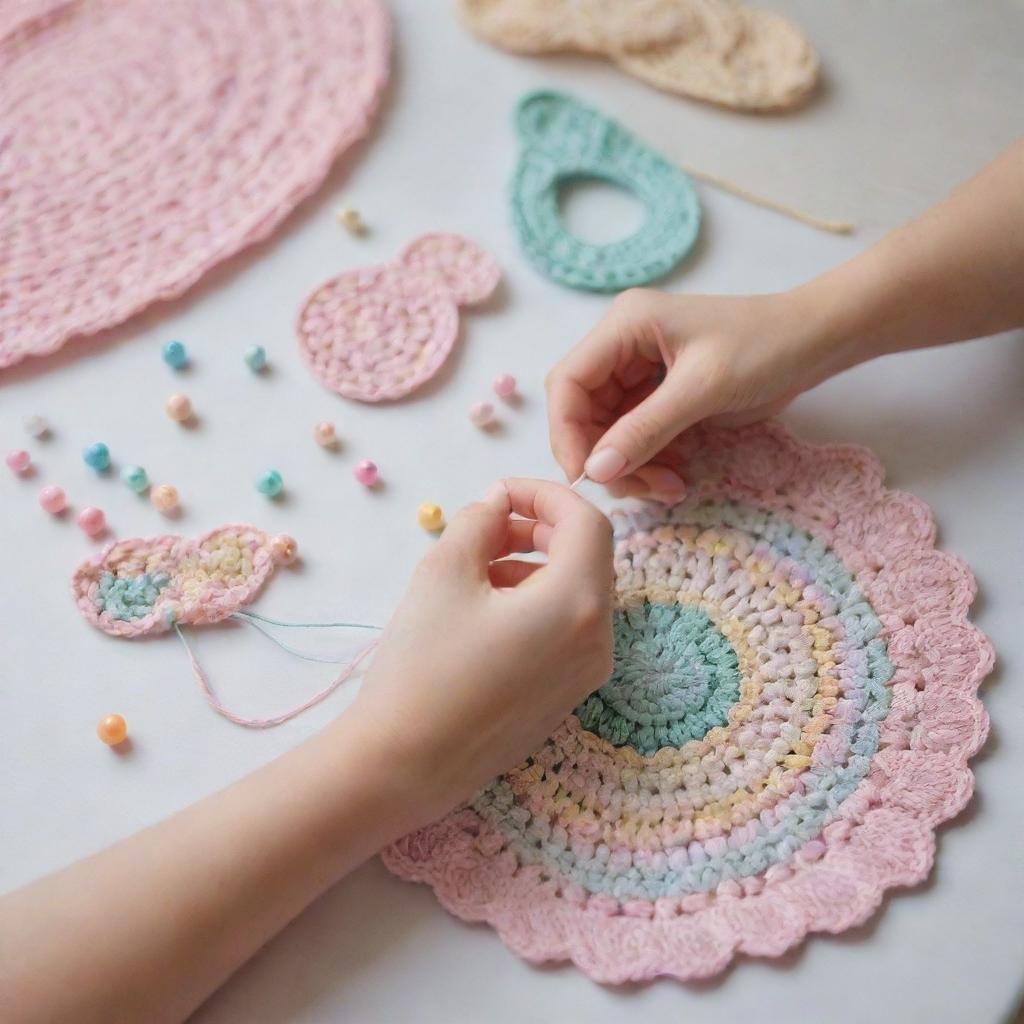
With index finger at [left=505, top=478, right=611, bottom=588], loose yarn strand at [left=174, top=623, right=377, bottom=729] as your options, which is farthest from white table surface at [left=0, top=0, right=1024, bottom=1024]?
index finger at [left=505, top=478, right=611, bottom=588]

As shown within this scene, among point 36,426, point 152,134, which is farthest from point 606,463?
point 152,134

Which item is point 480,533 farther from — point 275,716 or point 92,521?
point 92,521

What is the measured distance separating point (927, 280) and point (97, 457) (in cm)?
67

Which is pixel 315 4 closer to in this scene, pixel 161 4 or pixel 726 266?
pixel 161 4

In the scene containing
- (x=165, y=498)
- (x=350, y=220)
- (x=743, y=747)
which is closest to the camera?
(x=743, y=747)

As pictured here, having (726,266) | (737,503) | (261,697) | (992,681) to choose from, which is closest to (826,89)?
(726,266)

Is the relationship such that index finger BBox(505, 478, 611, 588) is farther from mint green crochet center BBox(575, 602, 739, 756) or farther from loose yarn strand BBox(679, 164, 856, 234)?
loose yarn strand BBox(679, 164, 856, 234)

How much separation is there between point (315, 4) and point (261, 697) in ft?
2.38

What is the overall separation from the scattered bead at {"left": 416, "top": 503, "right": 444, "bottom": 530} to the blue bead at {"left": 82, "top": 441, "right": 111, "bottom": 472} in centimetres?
26

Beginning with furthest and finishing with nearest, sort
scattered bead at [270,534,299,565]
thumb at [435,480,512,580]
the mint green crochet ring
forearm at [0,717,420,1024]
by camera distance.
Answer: the mint green crochet ring < scattered bead at [270,534,299,565] < thumb at [435,480,512,580] < forearm at [0,717,420,1024]

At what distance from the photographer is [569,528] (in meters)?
0.70

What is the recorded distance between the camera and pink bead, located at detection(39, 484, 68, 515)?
0.83 meters

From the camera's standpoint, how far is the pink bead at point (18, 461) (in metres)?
0.85

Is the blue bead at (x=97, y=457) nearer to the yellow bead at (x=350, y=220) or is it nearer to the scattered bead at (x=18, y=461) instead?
the scattered bead at (x=18, y=461)
